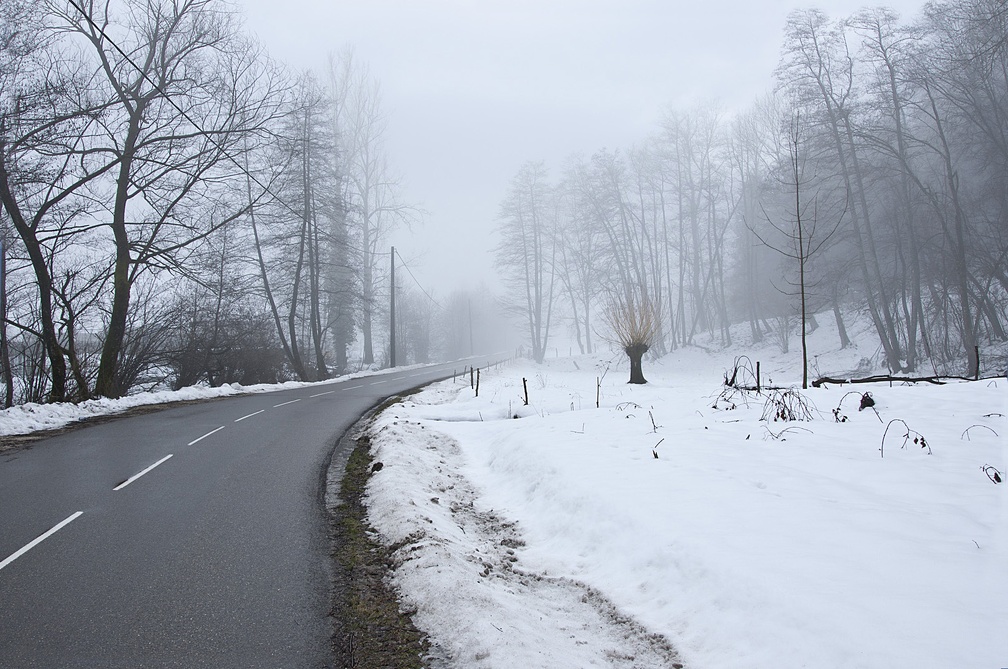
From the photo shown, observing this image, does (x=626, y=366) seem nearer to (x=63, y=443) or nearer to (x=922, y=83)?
(x=922, y=83)

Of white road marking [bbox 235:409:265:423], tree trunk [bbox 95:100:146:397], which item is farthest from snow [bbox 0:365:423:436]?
white road marking [bbox 235:409:265:423]

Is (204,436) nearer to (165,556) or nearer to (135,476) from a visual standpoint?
(135,476)

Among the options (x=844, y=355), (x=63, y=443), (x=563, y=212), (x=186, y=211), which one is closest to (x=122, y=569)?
(x=63, y=443)

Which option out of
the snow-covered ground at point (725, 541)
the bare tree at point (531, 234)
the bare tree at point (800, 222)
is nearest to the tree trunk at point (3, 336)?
the snow-covered ground at point (725, 541)

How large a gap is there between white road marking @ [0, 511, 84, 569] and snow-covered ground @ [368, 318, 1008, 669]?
119 inches

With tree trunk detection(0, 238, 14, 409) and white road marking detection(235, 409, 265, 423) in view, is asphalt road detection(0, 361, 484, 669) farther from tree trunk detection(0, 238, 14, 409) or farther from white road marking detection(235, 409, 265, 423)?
tree trunk detection(0, 238, 14, 409)

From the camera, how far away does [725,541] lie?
4145mm

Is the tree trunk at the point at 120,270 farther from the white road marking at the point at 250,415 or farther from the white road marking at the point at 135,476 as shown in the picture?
the white road marking at the point at 135,476

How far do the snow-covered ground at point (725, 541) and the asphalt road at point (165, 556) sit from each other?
0.87 m

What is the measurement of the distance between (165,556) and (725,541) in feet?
14.9

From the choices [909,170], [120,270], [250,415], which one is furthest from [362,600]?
[909,170]

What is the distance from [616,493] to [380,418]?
25.2 feet

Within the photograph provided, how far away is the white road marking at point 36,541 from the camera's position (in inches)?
186

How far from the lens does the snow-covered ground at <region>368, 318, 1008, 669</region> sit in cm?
305
